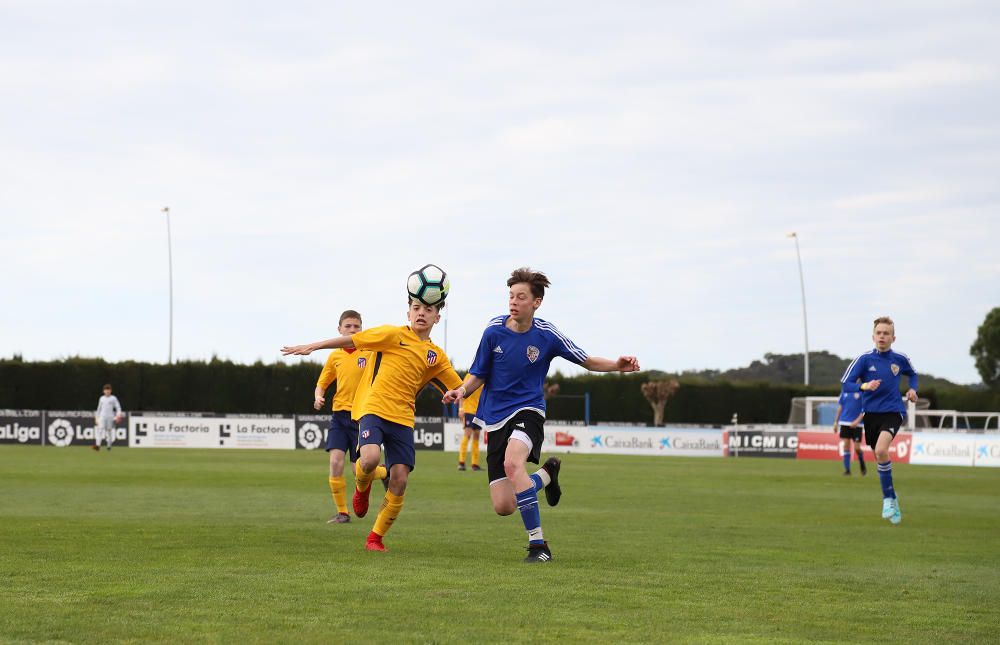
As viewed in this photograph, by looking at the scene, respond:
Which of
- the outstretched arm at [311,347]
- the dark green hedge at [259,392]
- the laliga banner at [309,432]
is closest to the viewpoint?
the outstretched arm at [311,347]

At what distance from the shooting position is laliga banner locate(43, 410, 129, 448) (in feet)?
144

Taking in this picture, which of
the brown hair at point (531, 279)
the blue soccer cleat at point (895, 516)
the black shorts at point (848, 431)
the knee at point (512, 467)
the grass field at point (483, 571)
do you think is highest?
the brown hair at point (531, 279)

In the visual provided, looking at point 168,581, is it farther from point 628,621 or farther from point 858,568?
point 858,568

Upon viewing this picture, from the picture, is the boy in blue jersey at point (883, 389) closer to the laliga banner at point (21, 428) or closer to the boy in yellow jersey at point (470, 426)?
the boy in yellow jersey at point (470, 426)

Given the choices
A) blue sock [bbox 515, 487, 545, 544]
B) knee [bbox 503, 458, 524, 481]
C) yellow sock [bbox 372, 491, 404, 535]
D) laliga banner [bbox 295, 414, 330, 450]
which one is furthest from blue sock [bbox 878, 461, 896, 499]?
laliga banner [bbox 295, 414, 330, 450]

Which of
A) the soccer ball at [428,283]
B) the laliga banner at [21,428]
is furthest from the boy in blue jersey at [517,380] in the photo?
the laliga banner at [21,428]

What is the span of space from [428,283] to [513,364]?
1.03m

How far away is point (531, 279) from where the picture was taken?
10.2m

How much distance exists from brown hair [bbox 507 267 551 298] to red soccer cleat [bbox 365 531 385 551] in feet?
7.60

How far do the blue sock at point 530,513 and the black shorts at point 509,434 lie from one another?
26cm

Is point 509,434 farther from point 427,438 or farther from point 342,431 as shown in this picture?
point 427,438

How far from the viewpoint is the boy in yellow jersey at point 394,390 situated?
34.9 feet

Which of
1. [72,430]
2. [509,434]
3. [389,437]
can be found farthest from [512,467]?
[72,430]

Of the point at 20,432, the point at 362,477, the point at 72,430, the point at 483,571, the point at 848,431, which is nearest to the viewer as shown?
the point at 483,571
